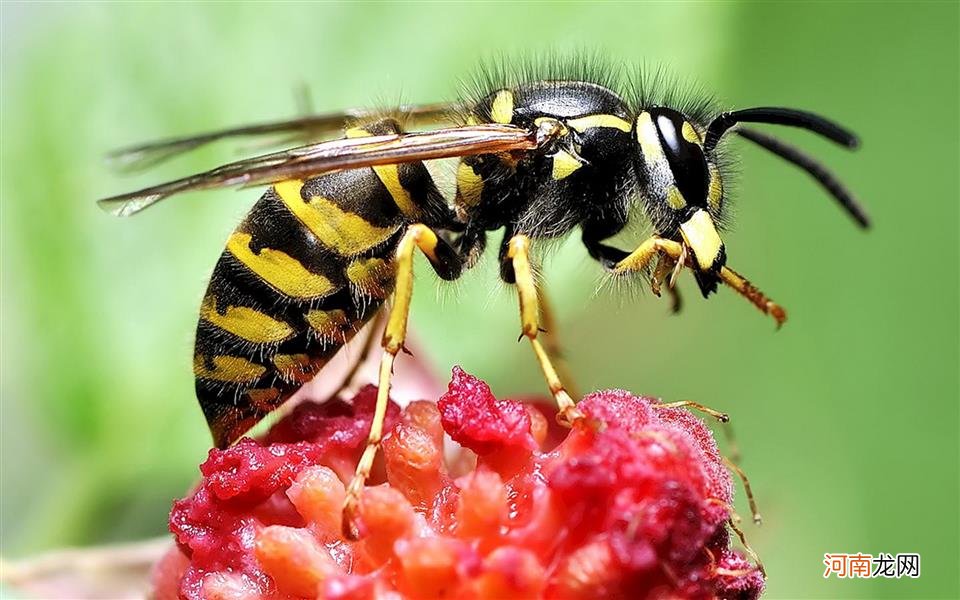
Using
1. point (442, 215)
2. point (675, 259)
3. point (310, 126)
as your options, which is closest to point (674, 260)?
point (675, 259)

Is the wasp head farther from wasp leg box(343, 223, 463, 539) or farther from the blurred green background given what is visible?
the blurred green background

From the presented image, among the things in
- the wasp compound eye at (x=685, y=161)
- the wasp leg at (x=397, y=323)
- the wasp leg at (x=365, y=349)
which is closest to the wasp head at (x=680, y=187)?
the wasp compound eye at (x=685, y=161)

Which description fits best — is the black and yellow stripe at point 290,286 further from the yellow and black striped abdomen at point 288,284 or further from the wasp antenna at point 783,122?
the wasp antenna at point 783,122

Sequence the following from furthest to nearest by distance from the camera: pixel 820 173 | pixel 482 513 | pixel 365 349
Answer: pixel 365 349, pixel 820 173, pixel 482 513

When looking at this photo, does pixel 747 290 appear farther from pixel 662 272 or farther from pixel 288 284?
pixel 288 284

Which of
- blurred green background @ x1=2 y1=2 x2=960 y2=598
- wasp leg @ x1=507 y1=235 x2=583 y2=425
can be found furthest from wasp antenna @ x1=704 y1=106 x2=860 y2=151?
blurred green background @ x1=2 y1=2 x2=960 y2=598

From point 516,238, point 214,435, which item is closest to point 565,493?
point 516,238

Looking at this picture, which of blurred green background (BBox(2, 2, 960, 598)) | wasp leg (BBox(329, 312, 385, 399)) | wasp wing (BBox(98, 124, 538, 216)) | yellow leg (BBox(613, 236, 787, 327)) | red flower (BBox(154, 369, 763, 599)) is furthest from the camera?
blurred green background (BBox(2, 2, 960, 598))
